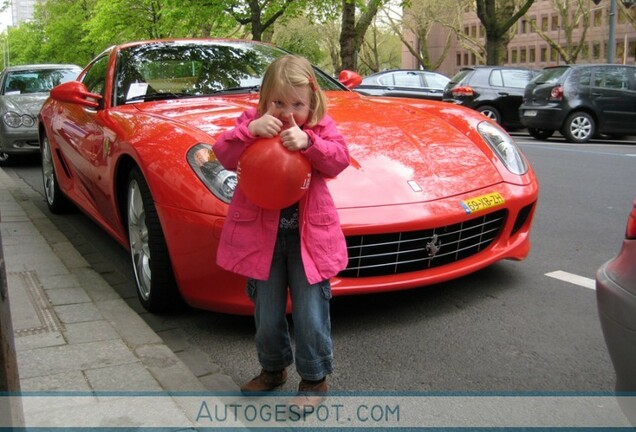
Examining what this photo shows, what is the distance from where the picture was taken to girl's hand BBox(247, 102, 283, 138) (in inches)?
92.0

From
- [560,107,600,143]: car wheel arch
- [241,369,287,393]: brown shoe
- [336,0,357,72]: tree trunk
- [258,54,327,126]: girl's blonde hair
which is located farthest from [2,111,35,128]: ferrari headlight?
[336,0,357,72]: tree trunk

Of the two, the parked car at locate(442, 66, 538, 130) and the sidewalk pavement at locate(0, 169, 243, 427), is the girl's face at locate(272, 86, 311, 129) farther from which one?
the parked car at locate(442, 66, 538, 130)

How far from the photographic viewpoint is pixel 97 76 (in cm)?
539

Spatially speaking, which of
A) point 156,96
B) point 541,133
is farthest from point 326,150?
point 541,133

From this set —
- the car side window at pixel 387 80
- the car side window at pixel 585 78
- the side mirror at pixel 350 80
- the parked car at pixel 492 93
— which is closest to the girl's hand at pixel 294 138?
the side mirror at pixel 350 80

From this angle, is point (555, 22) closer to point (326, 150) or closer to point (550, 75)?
point (550, 75)

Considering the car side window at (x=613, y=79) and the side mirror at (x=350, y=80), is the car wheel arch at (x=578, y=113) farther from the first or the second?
the side mirror at (x=350, y=80)

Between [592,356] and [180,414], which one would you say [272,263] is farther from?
[592,356]

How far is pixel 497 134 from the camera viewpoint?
13.6 ft

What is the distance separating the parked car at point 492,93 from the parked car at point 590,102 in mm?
1975

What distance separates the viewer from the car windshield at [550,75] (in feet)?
46.2

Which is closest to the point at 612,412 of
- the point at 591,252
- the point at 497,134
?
the point at 497,134

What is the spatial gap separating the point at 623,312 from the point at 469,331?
1.48 meters

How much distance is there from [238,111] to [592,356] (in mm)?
2189
